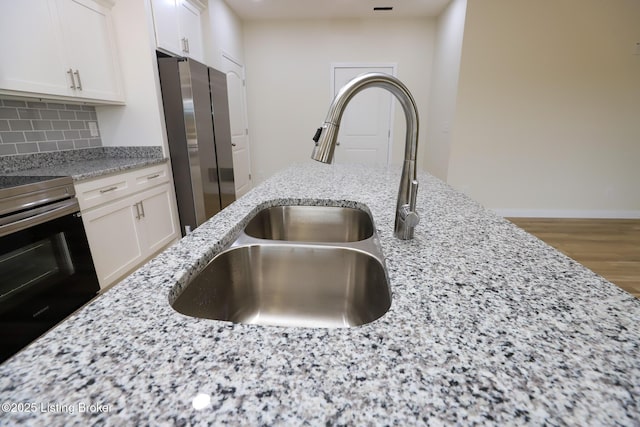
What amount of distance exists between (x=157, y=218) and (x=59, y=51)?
1277 millimetres

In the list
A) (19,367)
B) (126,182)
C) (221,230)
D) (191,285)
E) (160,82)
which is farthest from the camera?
(160,82)

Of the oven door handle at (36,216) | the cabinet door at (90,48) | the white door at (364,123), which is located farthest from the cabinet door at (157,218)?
the white door at (364,123)

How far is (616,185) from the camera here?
A: 11.7 feet

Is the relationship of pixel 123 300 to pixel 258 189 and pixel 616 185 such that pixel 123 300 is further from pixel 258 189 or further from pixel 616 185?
pixel 616 185

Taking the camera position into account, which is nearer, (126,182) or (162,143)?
(126,182)

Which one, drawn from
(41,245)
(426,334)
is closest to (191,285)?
(426,334)

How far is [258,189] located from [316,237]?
0.36 meters

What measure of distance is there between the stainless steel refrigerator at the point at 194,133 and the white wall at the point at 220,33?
0.49 metres

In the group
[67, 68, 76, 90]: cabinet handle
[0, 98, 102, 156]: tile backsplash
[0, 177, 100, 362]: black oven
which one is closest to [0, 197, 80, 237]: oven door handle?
[0, 177, 100, 362]: black oven

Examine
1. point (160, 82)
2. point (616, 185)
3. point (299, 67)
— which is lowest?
point (616, 185)

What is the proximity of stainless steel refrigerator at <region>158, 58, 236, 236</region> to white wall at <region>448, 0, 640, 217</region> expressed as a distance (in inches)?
108

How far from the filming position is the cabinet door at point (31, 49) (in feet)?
5.27

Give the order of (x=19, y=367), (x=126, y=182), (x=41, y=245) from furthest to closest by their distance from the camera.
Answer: (x=126, y=182), (x=41, y=245), (x=19, y=367)

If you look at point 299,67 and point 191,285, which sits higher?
point 299,67
